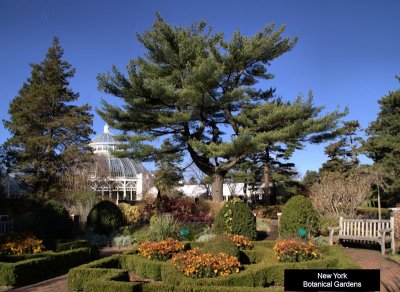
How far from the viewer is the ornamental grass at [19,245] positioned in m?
8.79

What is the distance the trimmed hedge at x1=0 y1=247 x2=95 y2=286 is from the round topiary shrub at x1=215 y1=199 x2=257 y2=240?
157 inches

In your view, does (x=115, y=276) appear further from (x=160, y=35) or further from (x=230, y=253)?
(x=160, y=35)

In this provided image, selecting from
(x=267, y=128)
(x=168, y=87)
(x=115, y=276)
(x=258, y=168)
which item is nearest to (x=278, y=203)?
(x=258, y=168)

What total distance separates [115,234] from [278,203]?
15.6 meters

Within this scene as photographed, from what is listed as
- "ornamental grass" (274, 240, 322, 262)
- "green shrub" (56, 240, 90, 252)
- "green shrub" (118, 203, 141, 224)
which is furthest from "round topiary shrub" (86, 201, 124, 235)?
"ornamental grass" (274, 240, 322, 262)

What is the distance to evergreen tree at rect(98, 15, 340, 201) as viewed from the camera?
1608 cm

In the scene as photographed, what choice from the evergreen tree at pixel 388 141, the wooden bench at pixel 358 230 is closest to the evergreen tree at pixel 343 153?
the evergreen tree at pixel 388 141

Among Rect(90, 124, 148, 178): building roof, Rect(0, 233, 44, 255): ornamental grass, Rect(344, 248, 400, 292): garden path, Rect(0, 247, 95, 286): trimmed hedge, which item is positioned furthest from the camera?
Rect(90, 124, 148, 178): building roof

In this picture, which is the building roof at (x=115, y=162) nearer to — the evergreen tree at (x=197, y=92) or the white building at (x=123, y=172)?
the white building at (x=123, y=172)

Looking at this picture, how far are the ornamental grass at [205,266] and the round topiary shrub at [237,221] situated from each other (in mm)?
4967

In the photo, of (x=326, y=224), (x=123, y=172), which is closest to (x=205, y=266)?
(x=326, y=224)

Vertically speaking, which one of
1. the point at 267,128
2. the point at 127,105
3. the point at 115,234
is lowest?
the point at 115,234

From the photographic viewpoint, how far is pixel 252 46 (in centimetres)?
1748

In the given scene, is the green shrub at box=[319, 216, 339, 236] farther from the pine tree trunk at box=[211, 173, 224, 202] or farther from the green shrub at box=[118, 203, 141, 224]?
the green shrub at box=[118, 203, 141, 224]
